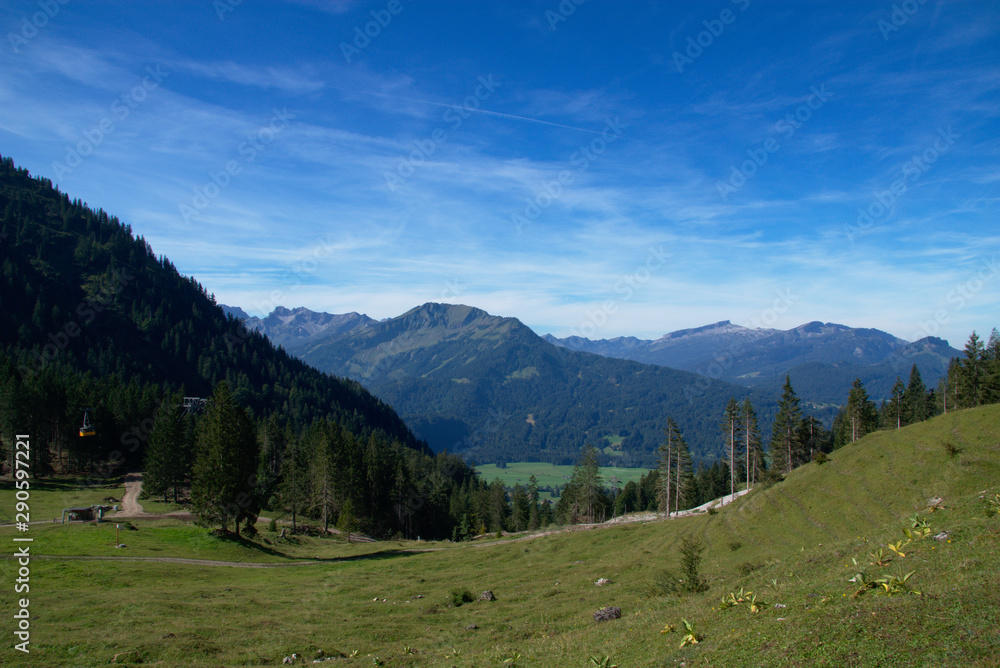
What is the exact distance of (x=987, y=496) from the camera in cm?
2377

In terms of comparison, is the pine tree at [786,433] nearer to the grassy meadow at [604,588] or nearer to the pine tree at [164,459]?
the grassy meadow at [604,588]

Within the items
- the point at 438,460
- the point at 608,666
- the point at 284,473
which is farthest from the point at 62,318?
the point at 608,666

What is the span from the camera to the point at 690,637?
16109 mm

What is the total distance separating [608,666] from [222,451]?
49070mm

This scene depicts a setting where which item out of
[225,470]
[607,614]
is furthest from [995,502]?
[225,470]

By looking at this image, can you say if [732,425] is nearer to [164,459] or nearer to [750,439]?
[750,439]

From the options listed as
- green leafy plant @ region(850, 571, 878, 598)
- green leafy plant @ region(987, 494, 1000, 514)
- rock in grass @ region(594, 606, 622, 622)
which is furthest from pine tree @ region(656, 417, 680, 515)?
green leafy plant @ region(850, 571, 878, 598)

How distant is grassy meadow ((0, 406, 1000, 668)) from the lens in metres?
14.2

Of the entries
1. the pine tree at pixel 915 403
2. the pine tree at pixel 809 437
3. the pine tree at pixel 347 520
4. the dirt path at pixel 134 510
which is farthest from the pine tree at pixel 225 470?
the pine tree at pixel 915 403

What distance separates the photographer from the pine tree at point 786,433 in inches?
3179

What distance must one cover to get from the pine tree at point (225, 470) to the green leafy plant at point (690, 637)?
161 ft

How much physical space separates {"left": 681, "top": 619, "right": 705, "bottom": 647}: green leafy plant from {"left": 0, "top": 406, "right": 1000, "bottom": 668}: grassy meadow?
0.28 m

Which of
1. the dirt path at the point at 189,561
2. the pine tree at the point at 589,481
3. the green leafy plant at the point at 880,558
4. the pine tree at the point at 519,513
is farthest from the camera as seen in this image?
the pine tree at the point at 519,513

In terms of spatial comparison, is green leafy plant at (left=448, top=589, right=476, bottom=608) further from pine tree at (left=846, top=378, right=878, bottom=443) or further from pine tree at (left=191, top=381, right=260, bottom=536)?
pine tree at (left=846, top=378, right=878, bottom=443)
